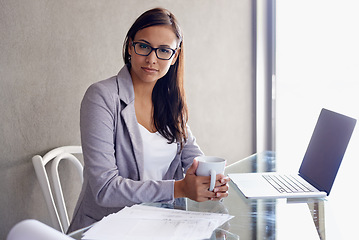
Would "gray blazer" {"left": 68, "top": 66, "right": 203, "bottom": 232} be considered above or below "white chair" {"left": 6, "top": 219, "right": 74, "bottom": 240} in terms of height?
below

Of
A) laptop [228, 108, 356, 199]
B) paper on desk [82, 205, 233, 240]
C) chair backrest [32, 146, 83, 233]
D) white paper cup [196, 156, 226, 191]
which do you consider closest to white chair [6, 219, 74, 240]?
paper on desk [82, 205, 233, 240]

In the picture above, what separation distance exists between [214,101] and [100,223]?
193 centimetres

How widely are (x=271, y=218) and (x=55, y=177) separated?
993mm

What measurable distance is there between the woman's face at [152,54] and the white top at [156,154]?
0.64ft

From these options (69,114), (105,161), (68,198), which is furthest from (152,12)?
(68,198)

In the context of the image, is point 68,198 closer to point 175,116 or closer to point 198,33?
point 175,116

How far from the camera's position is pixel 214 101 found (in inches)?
116

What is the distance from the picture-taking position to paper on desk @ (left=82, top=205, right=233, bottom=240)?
3.40 feet

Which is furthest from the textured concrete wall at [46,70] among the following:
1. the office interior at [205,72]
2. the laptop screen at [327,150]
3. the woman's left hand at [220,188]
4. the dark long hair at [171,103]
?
the laptop screen at [327,150]

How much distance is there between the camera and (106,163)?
4.65 feet

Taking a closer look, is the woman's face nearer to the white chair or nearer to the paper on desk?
the paper on desk

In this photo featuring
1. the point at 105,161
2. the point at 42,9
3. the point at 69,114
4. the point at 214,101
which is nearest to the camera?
the point at 105,161

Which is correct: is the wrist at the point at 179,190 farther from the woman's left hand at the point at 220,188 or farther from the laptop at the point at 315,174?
the laptop at the point at 315,174

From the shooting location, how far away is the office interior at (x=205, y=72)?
6.15ft
